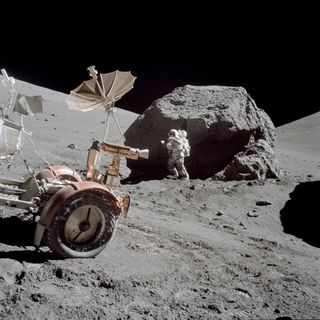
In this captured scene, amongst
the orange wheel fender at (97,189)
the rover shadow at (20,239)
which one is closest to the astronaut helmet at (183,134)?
the rover shadow at (20,239)

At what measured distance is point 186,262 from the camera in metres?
3.67

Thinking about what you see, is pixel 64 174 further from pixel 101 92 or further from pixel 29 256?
pixel 29 256

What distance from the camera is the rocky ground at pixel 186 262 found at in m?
2.72

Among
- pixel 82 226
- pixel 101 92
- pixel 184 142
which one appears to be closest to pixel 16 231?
pixel 82 226

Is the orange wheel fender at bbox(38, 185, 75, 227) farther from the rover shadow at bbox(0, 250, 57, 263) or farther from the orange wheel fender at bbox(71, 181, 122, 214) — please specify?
the rover shadow at bbox(0, 250, 57, 263)

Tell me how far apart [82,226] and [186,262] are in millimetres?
984

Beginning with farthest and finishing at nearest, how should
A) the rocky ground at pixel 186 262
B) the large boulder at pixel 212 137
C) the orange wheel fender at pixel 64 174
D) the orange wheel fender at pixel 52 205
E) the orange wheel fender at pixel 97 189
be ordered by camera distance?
the large boulder at pixel 212 137 < the orange wheel fender at pixel 64 174 < the orange wheel fender at pixel 97 189 < the orange wheel fender at pixel 52 205 < the rocky ground at pixel 186 262

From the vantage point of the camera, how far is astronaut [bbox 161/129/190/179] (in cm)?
691

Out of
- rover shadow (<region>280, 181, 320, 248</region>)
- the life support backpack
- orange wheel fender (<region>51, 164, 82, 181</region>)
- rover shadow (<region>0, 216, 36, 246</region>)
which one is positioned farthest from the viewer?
the life support backpack

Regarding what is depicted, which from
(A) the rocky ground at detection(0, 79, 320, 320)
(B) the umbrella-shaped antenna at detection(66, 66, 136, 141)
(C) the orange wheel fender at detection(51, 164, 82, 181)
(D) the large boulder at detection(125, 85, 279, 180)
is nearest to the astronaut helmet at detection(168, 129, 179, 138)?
(D) the large boulder at detection(125, 85, 279, 180)

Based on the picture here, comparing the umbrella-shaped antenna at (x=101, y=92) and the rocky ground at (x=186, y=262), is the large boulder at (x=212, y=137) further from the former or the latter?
the umbrella-shaped antenna at (x=101, y=92)

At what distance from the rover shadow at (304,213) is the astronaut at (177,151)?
5.85ft

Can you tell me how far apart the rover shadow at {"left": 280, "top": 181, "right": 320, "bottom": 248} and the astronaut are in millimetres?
1784

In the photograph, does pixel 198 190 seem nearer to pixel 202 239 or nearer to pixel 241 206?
pixel 241 206
